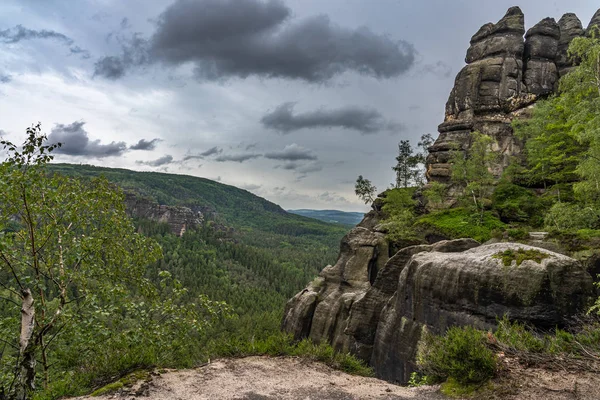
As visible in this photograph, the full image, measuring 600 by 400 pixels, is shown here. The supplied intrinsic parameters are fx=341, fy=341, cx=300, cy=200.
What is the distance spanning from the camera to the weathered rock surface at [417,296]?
14.9 m

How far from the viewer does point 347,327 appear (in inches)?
1096

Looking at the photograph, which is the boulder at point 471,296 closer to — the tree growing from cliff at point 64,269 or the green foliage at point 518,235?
the green foliage at point 518,235

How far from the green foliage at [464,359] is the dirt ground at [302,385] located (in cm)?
42

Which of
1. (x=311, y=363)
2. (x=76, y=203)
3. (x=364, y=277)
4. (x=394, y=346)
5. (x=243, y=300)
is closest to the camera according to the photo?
(x=76, y=203)

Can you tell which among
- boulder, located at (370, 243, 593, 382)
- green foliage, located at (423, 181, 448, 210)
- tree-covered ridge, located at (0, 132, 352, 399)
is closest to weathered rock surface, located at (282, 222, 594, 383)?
boulder, located at (370, 243, 593, 382)

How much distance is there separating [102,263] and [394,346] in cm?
1836

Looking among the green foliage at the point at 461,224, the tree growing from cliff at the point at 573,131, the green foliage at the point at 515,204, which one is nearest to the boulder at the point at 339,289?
the green foliage at the point at 461,224

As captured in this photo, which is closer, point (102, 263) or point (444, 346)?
point (444, 346)

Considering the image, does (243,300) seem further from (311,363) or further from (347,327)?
(311,363)

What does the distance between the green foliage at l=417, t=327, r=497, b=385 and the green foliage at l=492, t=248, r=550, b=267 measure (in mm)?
7722

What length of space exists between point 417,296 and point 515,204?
77.2ft

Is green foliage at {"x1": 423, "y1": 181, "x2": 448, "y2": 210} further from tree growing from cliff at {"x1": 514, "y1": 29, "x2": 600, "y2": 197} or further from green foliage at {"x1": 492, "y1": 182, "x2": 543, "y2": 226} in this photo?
tree growing from cliff at {"x1": 514, "y1": 29, "x2": 600, "y2": 197}

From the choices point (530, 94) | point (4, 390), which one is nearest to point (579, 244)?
point (4, 390)

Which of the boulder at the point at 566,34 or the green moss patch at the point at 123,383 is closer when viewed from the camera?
the green moss patch at the point at 123,383
